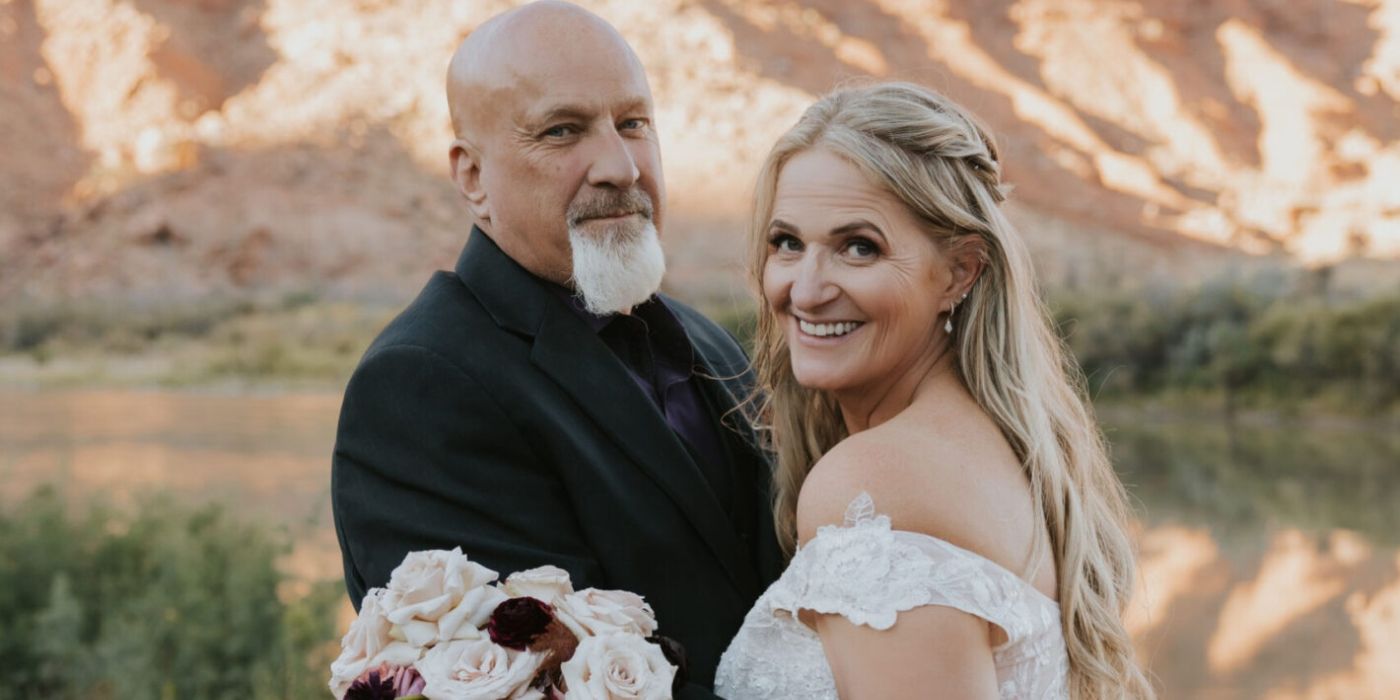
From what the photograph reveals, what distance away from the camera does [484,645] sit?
7.18 ft

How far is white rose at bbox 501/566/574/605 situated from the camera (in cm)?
232

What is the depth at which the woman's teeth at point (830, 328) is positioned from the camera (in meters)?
2.77

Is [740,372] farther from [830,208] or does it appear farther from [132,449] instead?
[132,449]

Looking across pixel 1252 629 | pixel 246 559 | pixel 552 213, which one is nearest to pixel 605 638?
pixel 552 213

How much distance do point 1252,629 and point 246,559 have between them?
1097cm

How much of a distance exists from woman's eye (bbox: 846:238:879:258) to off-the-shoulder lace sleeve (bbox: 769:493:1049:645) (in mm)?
506

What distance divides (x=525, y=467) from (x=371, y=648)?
31.0 inches

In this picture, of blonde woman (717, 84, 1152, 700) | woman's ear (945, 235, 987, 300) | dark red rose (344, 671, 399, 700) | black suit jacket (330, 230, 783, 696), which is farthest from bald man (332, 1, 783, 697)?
woman's ear (945, 235, 987, 300)

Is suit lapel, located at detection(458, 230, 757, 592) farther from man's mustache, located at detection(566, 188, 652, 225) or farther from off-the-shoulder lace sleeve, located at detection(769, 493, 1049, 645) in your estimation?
off-the-shoulder lace sleeve, located at detection(769, 493, 1049, 645)

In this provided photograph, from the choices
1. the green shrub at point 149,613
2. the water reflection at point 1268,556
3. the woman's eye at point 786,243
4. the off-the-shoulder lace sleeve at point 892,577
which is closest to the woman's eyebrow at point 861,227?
the woman's eye at point 786,243

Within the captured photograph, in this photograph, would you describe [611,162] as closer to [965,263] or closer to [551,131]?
[551,131]

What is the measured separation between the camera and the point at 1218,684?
505 inches

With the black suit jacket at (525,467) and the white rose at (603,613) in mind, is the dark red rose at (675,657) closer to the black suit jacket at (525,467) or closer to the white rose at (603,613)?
the white rose at (603,613)

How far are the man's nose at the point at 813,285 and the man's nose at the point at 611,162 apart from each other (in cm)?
74
